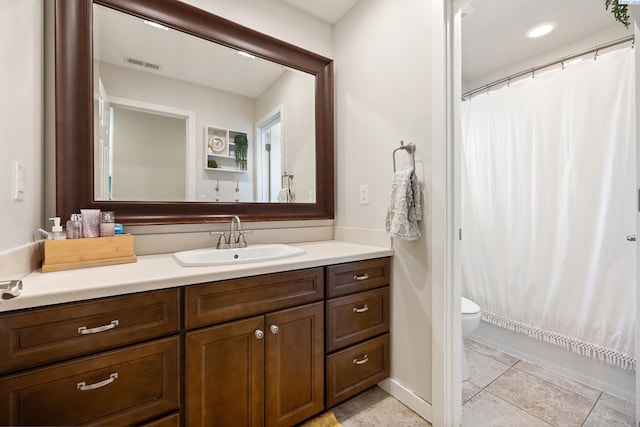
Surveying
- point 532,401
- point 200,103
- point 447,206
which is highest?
point 200,103

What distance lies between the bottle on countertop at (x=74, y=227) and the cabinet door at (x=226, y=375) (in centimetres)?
64

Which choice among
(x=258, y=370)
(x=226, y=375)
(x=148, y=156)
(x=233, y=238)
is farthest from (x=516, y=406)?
(x=148, y=156)

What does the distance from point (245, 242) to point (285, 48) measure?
1.31m

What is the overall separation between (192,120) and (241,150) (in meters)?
0.31

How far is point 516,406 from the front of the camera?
5.01ft

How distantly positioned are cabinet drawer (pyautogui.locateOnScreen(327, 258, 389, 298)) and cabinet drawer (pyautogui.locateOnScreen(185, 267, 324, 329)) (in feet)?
0.22

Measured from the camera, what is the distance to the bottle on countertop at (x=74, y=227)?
1.13 meters

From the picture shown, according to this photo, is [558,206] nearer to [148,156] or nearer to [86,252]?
[148,156]

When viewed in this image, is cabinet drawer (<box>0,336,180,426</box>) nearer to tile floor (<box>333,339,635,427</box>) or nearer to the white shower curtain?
tile floor (<box>333,339,635,427</box>)

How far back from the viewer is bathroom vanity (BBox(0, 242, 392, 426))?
0.79 meters

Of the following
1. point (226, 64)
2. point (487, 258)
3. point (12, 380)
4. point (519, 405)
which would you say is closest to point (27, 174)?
point (12, 380)

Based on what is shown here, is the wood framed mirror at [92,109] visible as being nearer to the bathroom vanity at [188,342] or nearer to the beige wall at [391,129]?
the beige wall at [391,129]

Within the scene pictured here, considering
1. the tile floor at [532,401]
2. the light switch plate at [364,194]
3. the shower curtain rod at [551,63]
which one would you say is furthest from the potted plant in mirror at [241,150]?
the shower curtain rod at [551,63]

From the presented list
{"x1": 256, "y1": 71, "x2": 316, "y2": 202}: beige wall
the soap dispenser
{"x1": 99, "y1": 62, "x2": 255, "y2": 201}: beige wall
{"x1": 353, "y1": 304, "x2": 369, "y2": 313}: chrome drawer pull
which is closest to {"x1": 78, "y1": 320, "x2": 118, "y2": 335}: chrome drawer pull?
the soap dispenser
